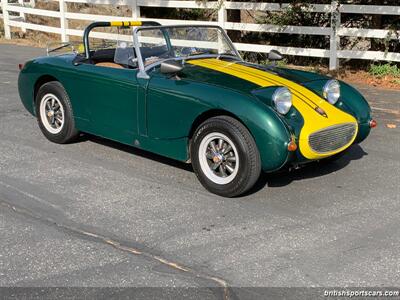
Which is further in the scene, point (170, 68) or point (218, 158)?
point (170, 68)

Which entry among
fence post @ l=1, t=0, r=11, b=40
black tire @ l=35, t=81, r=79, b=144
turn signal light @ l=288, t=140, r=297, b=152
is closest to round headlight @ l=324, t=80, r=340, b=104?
turn signal light @ l=288, t=140, r=297, b=152

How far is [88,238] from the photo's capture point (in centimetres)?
420

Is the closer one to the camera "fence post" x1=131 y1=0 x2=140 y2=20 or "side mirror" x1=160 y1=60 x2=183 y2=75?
"side mirror" x1=160 y1=60 x2=183 y2=75

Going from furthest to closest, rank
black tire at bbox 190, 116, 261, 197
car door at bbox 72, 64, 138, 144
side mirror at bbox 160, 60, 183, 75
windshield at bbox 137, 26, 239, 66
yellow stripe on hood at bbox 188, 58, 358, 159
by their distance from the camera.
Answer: windshield at bbox 137, 26, 239, 66
car door at bbox 72, 64, 138, 144
side mirror at bbox 160, 60, 183, 75
yellow stripe on hood at bbox 188, 58, 358, 159
black tire at bbox 190, 116, 261, 197

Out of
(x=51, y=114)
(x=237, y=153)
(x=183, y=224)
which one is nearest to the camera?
(x=183, y=224)

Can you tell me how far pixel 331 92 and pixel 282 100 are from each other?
83cm

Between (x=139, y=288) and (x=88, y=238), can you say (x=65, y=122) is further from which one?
(x=139, y=288)

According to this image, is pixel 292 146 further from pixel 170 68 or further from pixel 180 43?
pixel 180 43

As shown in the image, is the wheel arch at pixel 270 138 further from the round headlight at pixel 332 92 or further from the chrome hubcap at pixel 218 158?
the round headlight at pixel 332 92

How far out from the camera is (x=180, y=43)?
6.18m

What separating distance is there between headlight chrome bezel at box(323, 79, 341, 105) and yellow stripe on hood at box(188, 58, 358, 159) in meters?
0.14

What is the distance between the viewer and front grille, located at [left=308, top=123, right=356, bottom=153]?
492 centimetres

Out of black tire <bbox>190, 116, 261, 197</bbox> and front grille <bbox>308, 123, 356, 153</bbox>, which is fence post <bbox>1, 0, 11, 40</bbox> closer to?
black tire <bbox>190, 116, 261, 197</bbox>

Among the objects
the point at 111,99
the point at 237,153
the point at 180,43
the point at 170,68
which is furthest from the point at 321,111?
the point at 111,99
